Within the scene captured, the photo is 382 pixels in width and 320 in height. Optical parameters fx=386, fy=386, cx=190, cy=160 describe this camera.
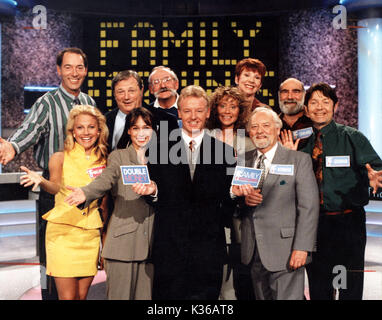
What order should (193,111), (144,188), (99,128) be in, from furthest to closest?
1. (99,128)
2. (193,111)
3. (144,188)

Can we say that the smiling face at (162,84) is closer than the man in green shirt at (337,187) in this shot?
No

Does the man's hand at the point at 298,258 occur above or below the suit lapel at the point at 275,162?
below

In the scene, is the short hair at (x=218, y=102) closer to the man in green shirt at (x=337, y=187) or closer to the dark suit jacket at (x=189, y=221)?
the dark suit jacket at (x=189, y=221)

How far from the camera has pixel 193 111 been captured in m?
2.32

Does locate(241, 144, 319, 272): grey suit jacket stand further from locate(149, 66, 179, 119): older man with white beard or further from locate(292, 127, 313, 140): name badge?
locate(149, 66, 179, 119): older man with white beard

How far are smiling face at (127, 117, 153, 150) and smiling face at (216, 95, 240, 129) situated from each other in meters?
0.52

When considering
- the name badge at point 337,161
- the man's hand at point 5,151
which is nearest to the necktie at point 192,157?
the name badge at point 337,161

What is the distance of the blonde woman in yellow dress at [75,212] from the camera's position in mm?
2506

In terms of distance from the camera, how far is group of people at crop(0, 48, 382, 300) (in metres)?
2.34

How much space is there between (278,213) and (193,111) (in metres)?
0.81

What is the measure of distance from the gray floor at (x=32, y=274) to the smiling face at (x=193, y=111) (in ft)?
6.07

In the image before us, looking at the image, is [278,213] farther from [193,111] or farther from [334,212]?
[193,111]

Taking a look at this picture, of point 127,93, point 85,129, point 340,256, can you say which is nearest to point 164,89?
point 127,93

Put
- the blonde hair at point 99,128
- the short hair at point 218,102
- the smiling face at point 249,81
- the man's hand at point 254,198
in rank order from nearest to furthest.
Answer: the man's hand at point 254,198 < the blonde hair at point 99,128 < the short hair at point 218,102 < the smiling face at point 249,81
